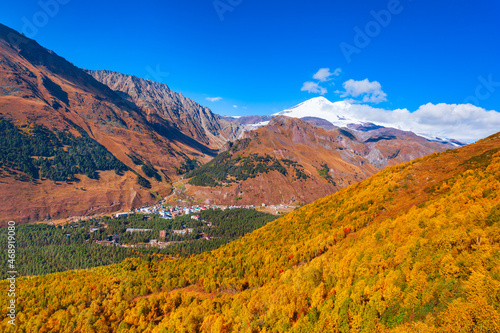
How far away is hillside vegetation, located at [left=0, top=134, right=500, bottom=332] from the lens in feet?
49.9

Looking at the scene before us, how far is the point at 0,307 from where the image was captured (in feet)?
142

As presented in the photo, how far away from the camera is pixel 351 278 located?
21297 millimetres

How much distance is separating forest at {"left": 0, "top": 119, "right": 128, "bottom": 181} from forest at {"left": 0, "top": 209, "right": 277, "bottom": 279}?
56491 mm

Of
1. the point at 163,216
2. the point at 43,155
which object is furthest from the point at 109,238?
the point at 43,155

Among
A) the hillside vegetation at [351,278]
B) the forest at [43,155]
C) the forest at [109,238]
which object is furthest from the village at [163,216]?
the forest at [43,155]

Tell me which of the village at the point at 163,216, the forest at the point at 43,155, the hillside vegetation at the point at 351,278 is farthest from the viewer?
the forest at the point at 43,155

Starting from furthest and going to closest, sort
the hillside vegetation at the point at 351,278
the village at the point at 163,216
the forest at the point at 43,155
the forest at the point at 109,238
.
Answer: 1. the forest at the point at 43,155
2. the village at the point at 163,216
3. the forest at the point at 109,238
4. the hillside vegetation at the point at 351,278

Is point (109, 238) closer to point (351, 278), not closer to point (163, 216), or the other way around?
point (163, 216)

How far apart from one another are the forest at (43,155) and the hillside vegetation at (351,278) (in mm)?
139048

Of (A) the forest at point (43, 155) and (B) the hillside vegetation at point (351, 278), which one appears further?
(A) the forest at point (43, 155)

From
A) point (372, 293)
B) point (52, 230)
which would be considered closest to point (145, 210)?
point (52, 230)

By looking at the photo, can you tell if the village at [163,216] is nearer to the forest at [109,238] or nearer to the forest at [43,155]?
the forest at [109,238]

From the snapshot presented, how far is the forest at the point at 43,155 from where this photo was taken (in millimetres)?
147500

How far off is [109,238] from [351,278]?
427 feet
